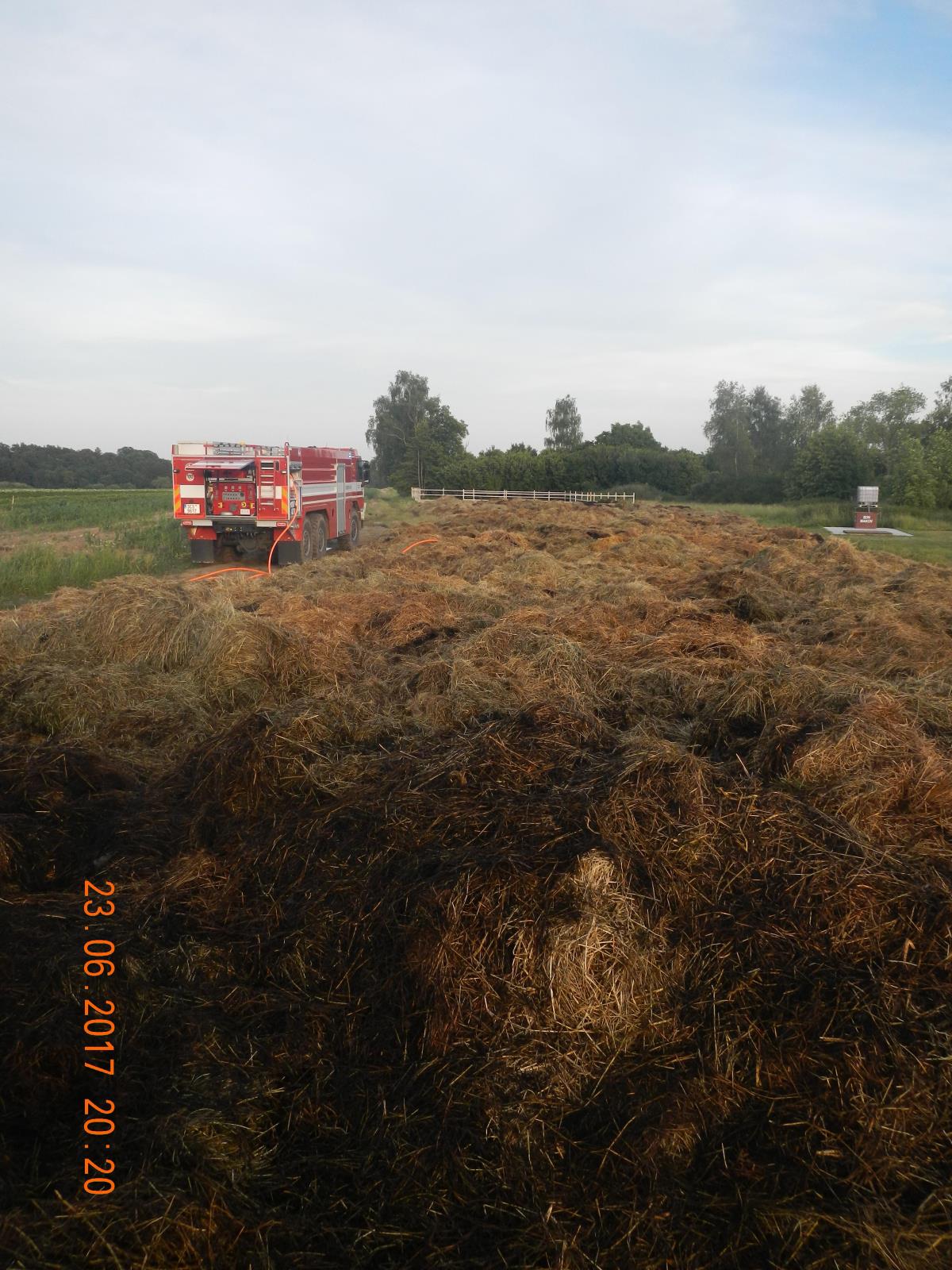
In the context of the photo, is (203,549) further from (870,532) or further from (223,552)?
(870,532)

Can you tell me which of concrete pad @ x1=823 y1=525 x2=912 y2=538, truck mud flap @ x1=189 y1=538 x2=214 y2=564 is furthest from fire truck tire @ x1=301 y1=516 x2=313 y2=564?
concrete pad @ x1=823 y1=525 x2=912 y2=538

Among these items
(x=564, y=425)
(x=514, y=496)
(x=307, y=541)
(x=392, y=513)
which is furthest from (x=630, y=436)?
(x=307, y=541)

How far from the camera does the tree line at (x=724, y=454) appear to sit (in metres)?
45.4

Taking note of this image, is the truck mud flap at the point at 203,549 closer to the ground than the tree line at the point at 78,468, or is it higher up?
closer to the ground

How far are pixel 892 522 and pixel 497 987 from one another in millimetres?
36128

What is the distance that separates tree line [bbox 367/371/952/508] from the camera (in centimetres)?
4541

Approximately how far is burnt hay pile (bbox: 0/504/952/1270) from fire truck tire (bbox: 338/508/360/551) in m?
16.3

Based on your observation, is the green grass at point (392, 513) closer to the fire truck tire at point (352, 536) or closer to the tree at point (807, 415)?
the fire truck tire at point (352, 536)

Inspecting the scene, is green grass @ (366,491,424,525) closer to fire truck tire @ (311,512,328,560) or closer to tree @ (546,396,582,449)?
fire truck tire @ (311,512,328,560)

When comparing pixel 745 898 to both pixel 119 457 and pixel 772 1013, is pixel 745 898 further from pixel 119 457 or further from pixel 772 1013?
pixel 119 457

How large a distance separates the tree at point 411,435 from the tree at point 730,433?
25163 millimetres

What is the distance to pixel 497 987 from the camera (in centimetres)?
273

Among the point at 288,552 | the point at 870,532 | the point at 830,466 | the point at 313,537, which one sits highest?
the point at 830,466

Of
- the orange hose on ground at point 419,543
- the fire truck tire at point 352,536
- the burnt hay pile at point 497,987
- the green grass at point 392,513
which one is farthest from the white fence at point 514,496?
the burnt hay pile at point 497,987
